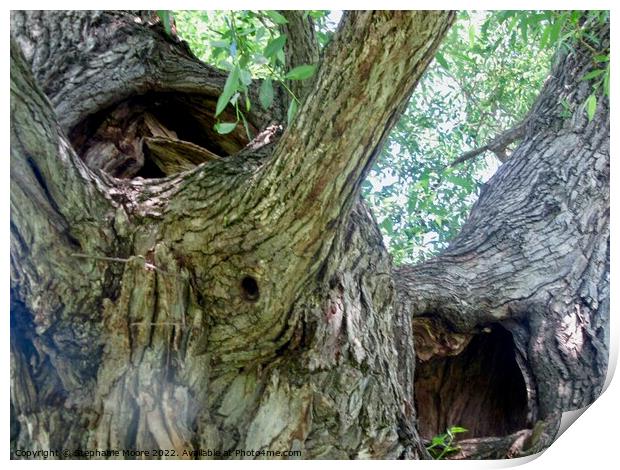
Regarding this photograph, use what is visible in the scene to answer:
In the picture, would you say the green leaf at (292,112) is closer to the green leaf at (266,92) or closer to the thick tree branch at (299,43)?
the green leaf at (266,92)

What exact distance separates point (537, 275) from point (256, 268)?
2.21ft

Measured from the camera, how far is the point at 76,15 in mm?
1389

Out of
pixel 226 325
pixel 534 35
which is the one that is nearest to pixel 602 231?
pixel 534 35

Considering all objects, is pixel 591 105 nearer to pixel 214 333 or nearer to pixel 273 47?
pixel 273 47

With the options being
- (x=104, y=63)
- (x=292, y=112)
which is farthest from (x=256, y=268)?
(x=104, y=63)

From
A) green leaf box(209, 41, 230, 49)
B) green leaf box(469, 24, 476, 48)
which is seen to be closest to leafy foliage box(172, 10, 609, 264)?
green leaf box(469, 24, 476, 48)

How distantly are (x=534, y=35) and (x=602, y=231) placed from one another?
0.41m

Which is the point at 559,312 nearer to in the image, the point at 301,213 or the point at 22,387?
the point at 301,213

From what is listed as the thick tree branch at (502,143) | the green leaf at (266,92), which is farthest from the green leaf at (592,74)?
the green leaf at (266,92)

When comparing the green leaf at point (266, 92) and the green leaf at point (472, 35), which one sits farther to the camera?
the green leaf at point (472, 35)

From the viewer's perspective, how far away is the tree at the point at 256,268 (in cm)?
102

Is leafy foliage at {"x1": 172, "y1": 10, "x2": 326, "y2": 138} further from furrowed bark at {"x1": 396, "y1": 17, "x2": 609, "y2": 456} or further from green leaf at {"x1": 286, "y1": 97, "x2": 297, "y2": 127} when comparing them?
furrowed bark at {"x1": 396, "y1": 17, "x2": 609, "y2": 456}

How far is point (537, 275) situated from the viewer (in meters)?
1.49

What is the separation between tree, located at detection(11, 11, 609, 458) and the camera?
102cm
